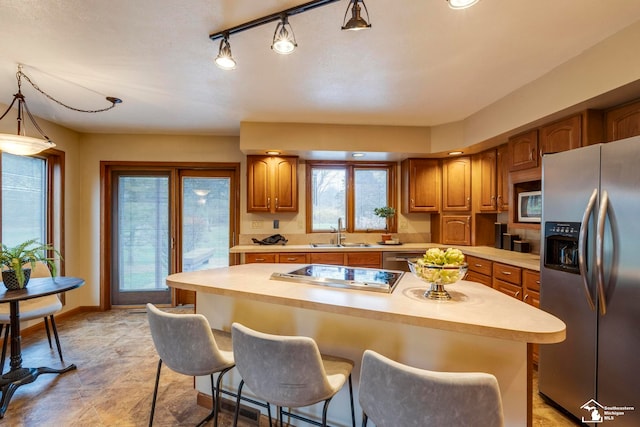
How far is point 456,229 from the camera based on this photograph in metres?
3.95

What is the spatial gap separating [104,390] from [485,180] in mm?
4430

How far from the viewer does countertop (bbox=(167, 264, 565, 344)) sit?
3.80 feet

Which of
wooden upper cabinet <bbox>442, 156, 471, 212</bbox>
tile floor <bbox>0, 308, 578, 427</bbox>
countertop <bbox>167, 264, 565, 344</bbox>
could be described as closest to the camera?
countertop <bbox>167, 264, 565, 344</bbox>

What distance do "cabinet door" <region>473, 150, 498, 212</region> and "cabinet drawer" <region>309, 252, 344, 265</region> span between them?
1.92 metres

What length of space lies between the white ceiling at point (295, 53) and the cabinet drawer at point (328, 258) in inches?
68.6

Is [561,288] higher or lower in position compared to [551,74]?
lower

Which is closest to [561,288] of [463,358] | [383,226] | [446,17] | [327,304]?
[463,358]

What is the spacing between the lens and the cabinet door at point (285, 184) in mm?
3967

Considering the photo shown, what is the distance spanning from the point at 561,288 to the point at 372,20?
216 centimetres

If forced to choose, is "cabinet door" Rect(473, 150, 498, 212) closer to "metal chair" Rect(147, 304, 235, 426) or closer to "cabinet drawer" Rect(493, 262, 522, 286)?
"cabinet drawer" Rect(493, 262, 522, 286)

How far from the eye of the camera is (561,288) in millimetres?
1979

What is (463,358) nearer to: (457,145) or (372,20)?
(372,20)

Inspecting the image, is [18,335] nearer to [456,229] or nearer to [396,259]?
[396,259]

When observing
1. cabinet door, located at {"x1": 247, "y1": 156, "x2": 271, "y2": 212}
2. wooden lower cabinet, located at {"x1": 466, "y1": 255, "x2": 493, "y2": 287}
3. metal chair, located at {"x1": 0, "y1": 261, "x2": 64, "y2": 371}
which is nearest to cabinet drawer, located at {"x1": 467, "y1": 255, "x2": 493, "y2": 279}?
wooden lower cabinet, located at {"x1": 466, "y1": 255, "x2": 493, "y2": 287}
